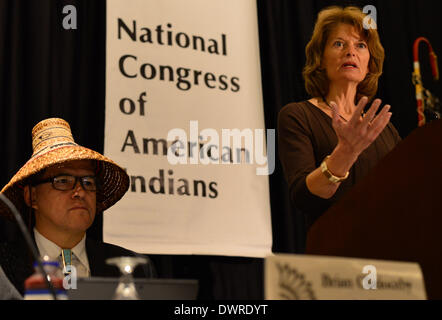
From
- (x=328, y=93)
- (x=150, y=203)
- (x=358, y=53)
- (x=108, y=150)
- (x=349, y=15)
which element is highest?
(x=349, y=15)

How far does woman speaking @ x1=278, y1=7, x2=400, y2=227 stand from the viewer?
5.09ft

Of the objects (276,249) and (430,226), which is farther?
(276,249)

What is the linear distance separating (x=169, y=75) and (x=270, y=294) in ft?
6.33

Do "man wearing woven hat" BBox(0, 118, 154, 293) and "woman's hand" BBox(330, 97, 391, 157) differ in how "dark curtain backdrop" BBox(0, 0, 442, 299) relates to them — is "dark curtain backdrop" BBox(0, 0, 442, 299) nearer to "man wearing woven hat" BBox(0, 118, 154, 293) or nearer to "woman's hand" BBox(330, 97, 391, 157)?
"man wearing woven hat" BBox(0, 118, 154, 293)

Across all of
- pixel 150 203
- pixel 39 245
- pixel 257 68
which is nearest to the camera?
pixel 39 245

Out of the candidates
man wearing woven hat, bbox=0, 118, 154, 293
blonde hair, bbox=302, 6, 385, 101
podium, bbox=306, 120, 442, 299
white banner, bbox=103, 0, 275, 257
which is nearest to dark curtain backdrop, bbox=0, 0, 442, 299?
white banner, bbox=103, 0, 275, 257

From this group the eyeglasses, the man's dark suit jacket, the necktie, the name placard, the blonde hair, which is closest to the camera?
the name placard

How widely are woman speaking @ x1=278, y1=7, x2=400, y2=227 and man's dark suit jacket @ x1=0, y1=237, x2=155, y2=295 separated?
0.58 meters

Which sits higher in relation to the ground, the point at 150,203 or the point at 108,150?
the point at 108,150

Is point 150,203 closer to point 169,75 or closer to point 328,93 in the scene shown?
point 169,75

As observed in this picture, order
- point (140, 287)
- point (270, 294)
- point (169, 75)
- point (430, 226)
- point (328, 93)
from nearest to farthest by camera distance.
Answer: point (270, 294) < point (140, 287) < point (430, 226) < point (328, 93) < point (169, 75)

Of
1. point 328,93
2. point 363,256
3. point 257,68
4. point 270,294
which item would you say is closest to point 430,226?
point 363,256

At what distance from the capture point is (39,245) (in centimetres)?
198

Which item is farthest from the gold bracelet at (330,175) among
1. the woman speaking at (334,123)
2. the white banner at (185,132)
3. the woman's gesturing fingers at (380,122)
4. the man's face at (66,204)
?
the white banner at (185,132)
